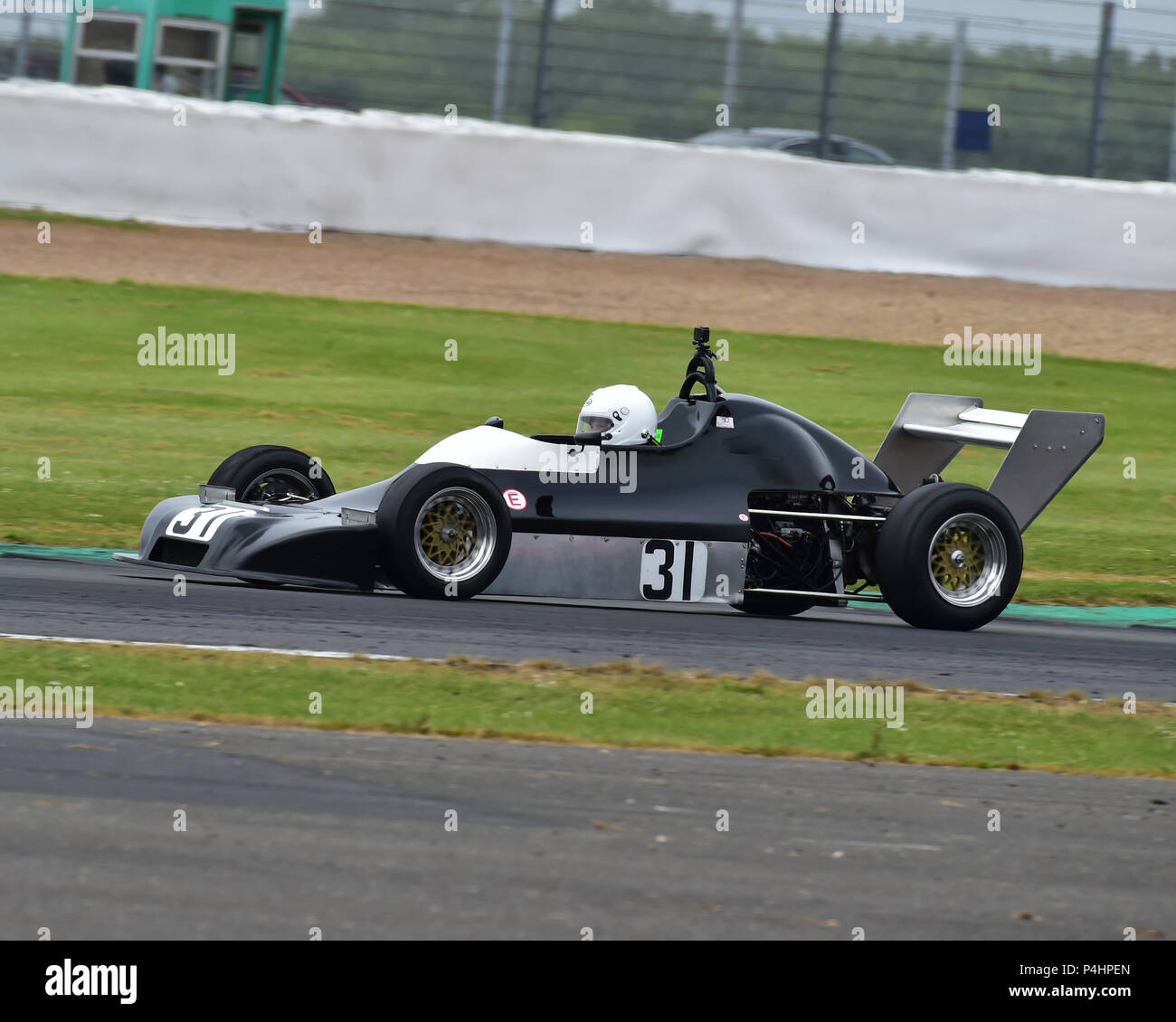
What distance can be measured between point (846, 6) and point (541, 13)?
3.21m

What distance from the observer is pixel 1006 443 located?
10695 millimetres

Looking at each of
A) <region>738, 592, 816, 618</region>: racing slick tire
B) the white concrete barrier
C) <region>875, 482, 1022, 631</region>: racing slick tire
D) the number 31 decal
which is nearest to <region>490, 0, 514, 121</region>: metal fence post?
the white concrete barrier

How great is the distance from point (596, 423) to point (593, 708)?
263 centimetres

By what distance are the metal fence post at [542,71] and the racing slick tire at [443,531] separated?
12.1m

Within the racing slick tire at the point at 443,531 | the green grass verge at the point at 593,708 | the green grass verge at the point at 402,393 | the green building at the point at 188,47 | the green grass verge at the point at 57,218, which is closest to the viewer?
the green grass verge at the point at 593,708

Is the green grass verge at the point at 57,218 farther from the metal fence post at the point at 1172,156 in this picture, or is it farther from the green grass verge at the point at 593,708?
the green grass verge at the point at 593,708

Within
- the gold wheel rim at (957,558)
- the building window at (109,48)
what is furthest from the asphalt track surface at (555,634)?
the building window at (109,48)

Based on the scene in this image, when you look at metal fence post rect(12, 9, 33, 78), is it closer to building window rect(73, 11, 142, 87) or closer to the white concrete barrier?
the white concrete barrier

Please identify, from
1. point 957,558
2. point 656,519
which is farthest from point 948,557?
point 656,519

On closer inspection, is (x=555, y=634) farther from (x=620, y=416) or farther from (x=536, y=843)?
(x=536, y=843)

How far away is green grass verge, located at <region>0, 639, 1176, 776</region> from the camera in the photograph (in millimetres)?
6809

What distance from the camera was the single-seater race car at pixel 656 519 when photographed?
8914 millimetres

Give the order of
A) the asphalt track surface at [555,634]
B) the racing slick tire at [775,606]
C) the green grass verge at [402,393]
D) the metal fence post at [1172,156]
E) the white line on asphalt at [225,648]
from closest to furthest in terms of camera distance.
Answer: the white line on asphalt at [225,648], the asphalt track surface at [555,634], the racing slick tire at [775,606], the green grass verge at [402,393], the metal fence post at [1172,156]
